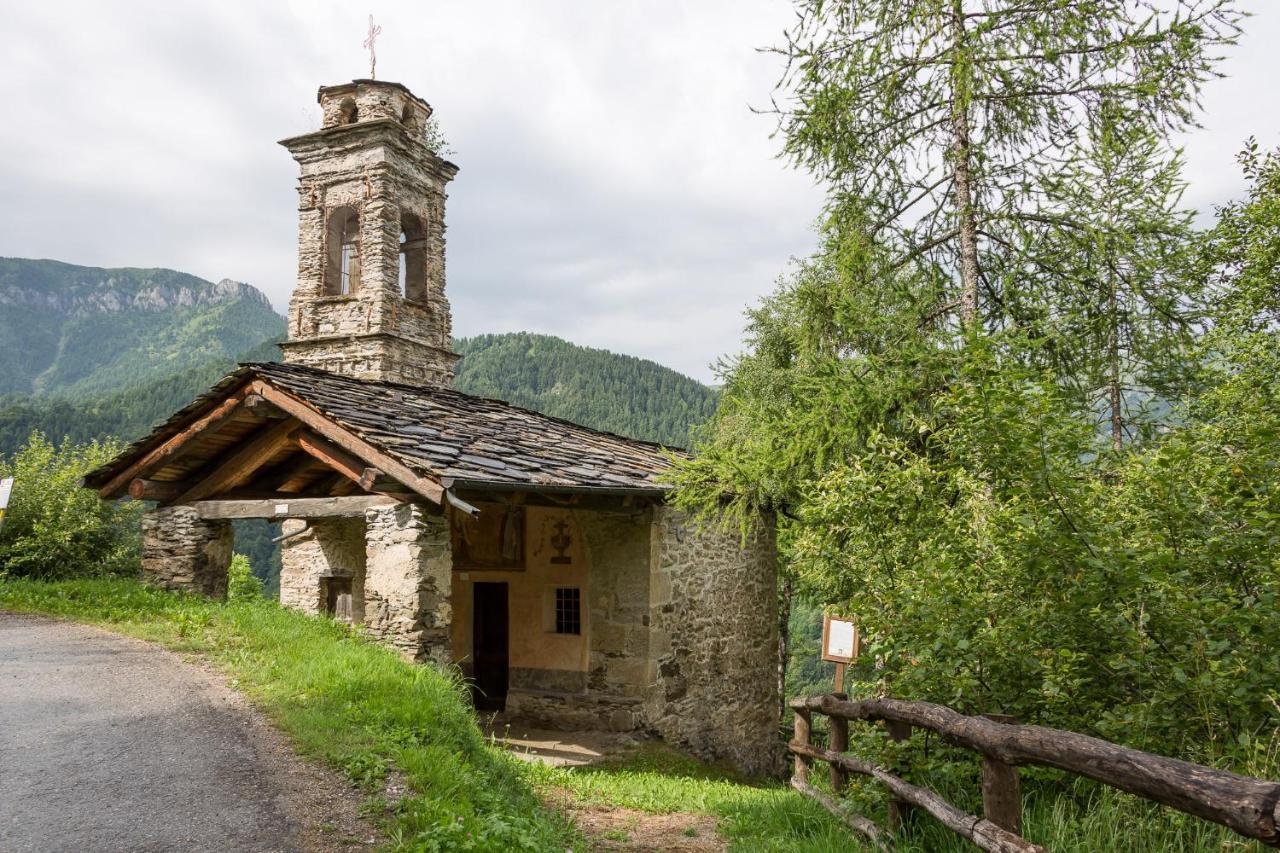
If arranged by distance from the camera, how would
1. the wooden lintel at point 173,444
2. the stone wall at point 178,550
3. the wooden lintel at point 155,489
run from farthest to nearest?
the stone wall at point 178,550 → the wooden lintel at point 155,489 → the wooden lintel at point 173,444

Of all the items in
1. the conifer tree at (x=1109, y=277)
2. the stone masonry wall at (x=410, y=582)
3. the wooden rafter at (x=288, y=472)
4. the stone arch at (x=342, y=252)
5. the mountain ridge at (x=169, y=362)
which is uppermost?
the mountain ridge at (x=169, y=362)

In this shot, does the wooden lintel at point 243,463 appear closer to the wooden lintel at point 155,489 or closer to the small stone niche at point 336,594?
the wooden lintel at point 155,489

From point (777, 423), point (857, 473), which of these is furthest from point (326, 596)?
point (857, 473)

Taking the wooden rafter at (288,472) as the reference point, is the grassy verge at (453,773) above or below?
below

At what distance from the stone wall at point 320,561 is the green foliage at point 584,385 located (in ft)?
138

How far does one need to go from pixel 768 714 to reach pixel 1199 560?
998 cm

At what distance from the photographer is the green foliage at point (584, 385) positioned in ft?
193

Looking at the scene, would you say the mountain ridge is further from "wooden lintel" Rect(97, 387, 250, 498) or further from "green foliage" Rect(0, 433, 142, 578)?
"wooden lintel" Rect(97, 387, 250, 498)

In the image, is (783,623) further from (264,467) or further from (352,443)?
(352,443)

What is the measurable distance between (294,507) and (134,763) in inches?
147

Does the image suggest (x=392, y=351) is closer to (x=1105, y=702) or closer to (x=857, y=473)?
(x=857, y=473)

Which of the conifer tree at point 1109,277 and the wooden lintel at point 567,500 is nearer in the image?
the conifer tree at point 1109,277

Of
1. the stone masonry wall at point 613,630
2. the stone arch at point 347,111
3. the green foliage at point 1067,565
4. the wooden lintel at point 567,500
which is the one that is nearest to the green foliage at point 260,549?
the stone arch at point 347,111

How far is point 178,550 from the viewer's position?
8.66m
